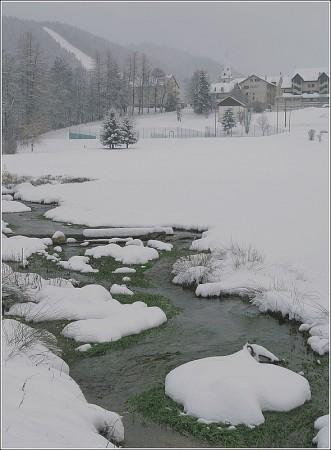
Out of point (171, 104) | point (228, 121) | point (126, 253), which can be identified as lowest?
point (126, 253)

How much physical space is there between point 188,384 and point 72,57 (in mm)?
146266

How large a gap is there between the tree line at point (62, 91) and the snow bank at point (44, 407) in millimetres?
49657

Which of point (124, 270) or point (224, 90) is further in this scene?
point (224, 90)

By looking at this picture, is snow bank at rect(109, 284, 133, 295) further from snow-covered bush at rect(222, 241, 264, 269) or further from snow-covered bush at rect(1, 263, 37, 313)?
snow-covered bush at rect(222, 241, 264, 269)

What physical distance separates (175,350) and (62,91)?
78.8 m

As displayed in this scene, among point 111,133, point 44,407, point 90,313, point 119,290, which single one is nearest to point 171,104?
point 111,133

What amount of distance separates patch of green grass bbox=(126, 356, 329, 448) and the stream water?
0.14 m

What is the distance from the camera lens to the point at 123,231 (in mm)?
17828

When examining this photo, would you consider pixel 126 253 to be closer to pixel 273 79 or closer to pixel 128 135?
pixel 128 135

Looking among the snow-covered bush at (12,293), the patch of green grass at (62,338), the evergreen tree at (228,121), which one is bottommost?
the patch of green grass at (62,338)

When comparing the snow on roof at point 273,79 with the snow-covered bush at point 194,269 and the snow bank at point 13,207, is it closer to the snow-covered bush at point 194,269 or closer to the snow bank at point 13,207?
the snow bank at point 13,207

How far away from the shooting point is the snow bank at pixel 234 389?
619 cm

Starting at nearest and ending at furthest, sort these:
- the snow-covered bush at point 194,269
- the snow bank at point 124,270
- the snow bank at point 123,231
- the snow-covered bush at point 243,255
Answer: the snow-covered bush at point 194,269, the snow-covered bush at point 243,255, the snow bank at point 124,270, the snow bank at point 123,231

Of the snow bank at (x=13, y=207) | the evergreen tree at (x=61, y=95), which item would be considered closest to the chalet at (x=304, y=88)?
the evergreen tree at (x=61, y=95)
